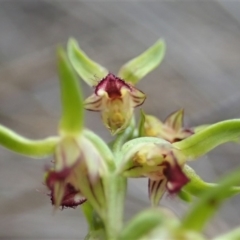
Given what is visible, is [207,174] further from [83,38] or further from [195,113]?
[83,38]

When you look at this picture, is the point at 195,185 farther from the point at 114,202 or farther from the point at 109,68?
the point at 109,68

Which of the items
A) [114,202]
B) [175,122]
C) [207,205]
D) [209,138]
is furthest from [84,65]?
[207,205]

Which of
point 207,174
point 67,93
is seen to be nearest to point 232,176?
point 67,93

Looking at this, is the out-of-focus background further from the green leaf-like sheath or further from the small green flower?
the green leaf-like sheath

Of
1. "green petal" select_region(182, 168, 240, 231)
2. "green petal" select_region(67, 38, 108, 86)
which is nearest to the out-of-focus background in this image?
"green petal" select_region(67, 38, 108, 86)

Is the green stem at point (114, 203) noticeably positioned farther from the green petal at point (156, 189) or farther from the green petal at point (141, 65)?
the green petal at point (141, 65)

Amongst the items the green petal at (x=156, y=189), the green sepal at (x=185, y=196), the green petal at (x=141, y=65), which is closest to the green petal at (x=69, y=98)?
the green petal at (x=156, y=189)
